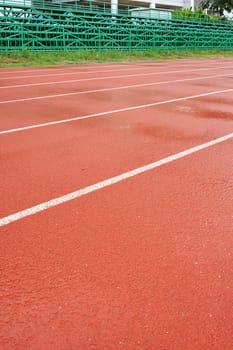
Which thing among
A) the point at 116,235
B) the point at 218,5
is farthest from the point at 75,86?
the point at 218,5

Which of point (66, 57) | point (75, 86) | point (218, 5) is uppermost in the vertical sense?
point (218, 5)

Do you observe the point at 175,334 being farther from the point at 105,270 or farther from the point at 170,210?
the point at 170,210

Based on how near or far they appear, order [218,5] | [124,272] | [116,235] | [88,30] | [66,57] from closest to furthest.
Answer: [124,272] < [116,235] < [66,57] < [88,30] < [218,5]

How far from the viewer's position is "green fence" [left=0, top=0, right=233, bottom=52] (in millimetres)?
22406

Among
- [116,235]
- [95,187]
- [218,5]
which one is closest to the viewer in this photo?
[116,235]

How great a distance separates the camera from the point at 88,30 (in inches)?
1052

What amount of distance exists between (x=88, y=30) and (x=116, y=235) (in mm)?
25469

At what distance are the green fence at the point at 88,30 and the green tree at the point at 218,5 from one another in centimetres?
1700

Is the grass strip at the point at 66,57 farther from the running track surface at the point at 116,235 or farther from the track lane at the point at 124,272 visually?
the track lane at the point at 124,272

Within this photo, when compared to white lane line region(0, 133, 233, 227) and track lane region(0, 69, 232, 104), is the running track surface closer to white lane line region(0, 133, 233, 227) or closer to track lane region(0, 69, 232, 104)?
white lane line region(0, 133, 233, 227)

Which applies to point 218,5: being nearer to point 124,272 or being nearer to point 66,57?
point 66,57

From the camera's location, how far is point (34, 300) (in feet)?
8.05

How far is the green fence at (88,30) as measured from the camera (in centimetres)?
2241

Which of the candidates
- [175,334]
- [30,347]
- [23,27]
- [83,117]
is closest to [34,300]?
[30,347]
